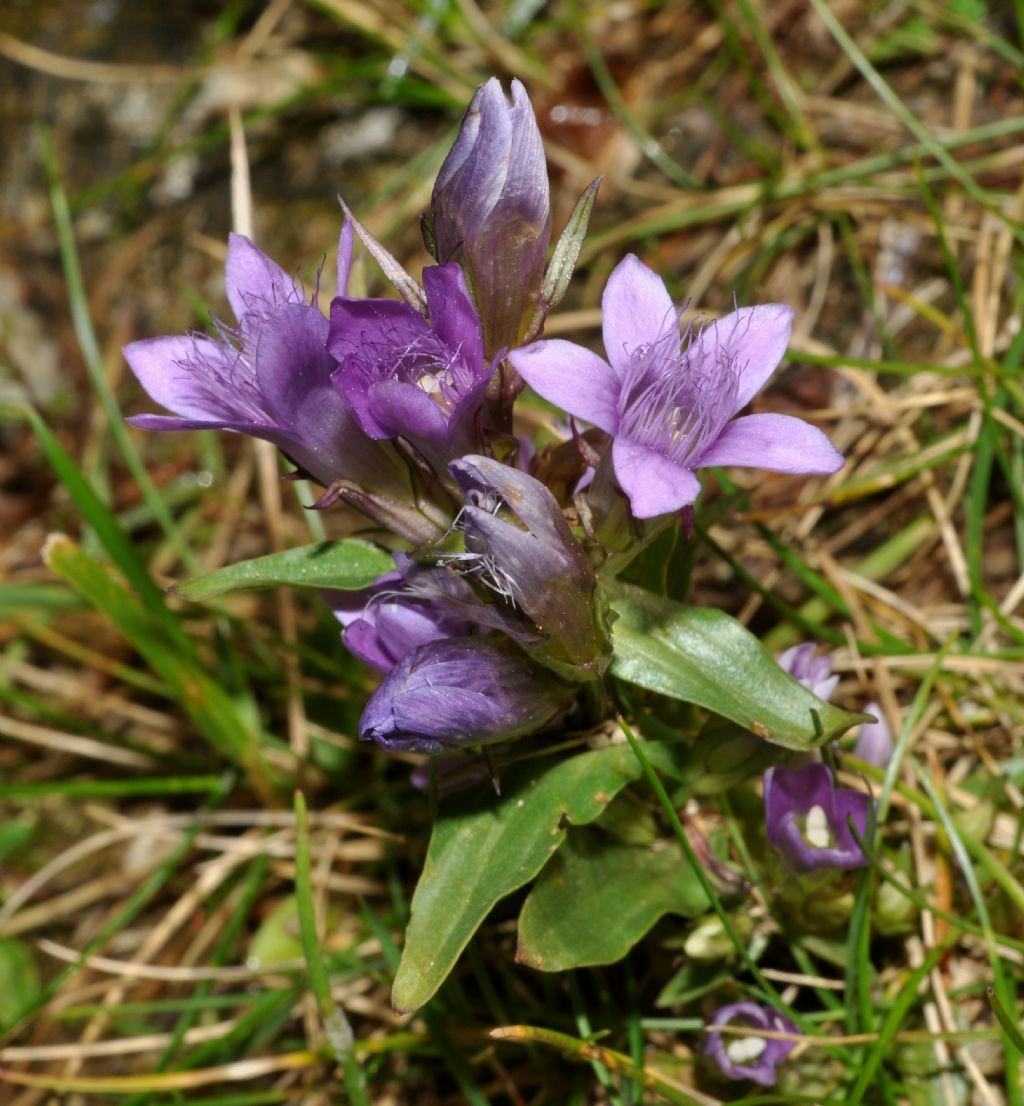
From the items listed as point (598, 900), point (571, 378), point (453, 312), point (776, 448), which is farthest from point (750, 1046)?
point (453, 312)

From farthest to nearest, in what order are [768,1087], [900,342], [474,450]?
[900,342] → [768,1087] → [474,450]

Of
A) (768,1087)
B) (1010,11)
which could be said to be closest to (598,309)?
(1010,11)

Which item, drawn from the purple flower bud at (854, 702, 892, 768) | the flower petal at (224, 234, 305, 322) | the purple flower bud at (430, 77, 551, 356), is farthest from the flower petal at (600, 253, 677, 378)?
the purple flower bud at (854, 702, 892, 768)

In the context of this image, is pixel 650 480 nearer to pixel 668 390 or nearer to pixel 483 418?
pixel 668 390

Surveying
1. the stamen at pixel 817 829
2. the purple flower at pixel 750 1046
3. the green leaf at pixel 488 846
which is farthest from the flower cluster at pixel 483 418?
the purple flower at pixel 750 1046

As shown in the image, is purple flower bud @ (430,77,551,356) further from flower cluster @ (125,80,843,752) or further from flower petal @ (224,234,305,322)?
flower petal @ (224,234,305,322)

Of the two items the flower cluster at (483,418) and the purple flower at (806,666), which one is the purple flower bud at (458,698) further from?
the purple flower at (806,666)

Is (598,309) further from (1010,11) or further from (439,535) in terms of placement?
(439,535)
